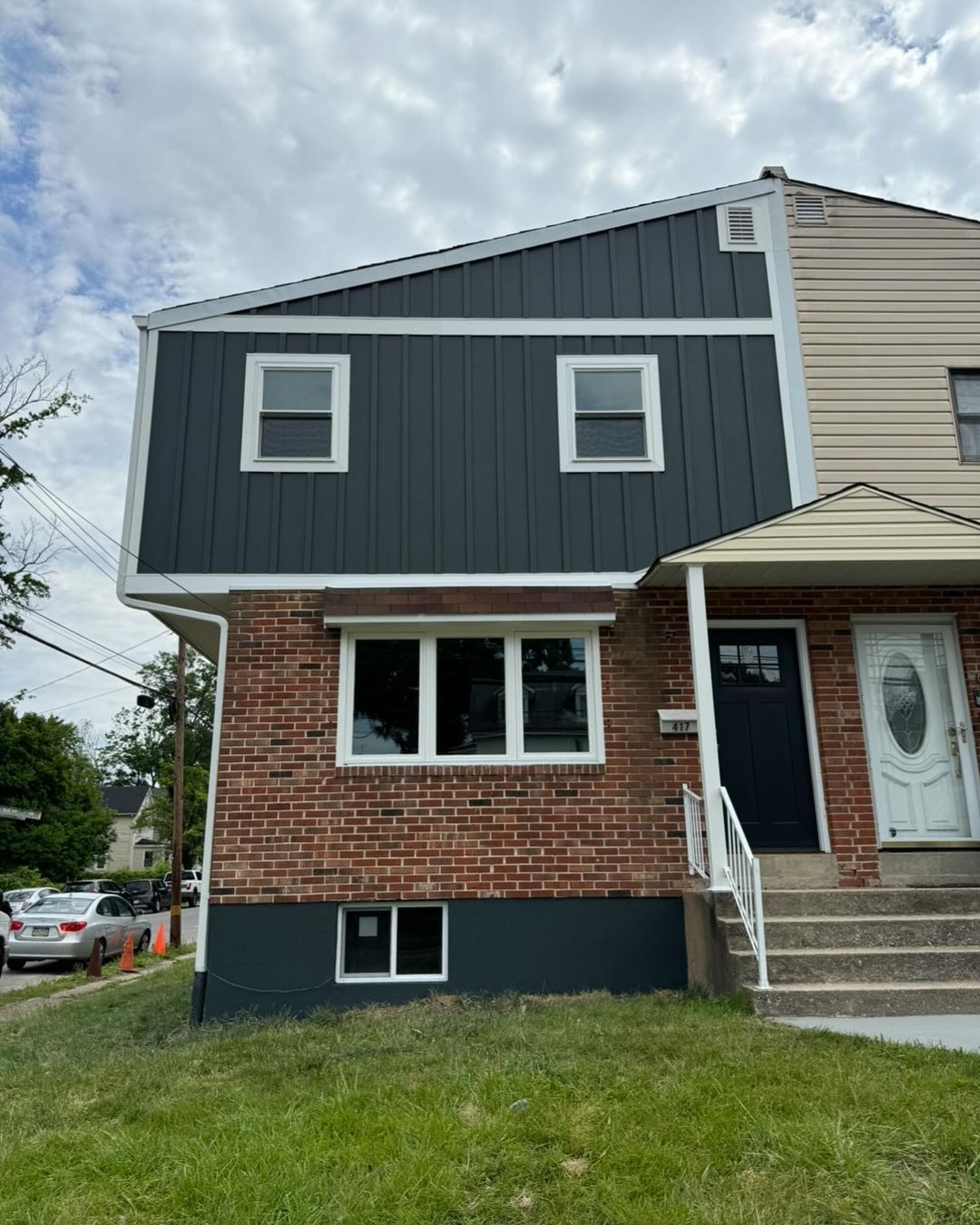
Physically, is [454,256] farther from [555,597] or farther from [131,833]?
[131,833]

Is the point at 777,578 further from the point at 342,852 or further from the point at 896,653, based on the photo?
the point at 342,852

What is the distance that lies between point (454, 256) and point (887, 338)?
4.25 m

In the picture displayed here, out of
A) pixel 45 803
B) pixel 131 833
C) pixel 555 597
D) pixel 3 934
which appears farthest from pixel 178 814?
pixel 131 833

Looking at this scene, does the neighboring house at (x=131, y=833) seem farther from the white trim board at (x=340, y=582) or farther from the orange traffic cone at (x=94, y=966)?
the white trim board at (x=340, y=582)

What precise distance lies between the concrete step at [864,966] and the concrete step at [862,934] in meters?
0.16

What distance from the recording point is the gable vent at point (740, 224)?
898 cm

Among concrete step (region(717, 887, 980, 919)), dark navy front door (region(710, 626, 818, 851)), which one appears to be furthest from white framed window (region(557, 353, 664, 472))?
concrete step (region(717, 887, 980, 919))

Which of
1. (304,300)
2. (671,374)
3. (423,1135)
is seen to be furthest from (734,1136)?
(304,300)

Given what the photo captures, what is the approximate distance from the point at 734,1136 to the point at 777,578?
510cm

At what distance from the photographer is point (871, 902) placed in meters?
6.46

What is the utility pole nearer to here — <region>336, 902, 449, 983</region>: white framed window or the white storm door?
<region>336, 902, 449, 983</region>: white framed window

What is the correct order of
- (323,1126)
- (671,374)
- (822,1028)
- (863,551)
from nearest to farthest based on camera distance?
(323,1126) → (822,1028) → (863,551) → (671,374)

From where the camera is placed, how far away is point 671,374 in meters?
8.52

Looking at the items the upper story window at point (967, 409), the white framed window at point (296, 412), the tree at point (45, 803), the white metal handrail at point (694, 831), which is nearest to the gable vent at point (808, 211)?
the upper story window at point (967, 409)
